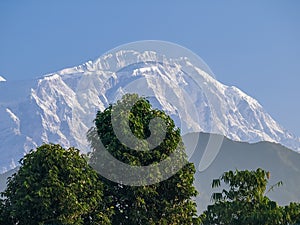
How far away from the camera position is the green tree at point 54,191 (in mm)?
33375

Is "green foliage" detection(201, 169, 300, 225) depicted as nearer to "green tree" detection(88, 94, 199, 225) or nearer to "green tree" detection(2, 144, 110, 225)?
"green tree" detection(88, 94, 199, 225)

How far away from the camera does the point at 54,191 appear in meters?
33.4

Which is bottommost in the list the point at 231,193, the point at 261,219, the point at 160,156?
the point at 261,219

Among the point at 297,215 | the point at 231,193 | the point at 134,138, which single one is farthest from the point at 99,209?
the point at 297,215

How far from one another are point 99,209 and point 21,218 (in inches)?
167

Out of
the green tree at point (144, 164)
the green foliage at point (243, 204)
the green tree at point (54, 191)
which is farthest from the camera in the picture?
the green tree at point (144, 164)

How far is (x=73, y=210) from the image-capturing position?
33562 millimetres

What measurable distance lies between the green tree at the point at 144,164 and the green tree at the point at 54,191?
1744mm

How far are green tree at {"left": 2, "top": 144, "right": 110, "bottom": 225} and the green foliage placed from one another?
609 centimetres

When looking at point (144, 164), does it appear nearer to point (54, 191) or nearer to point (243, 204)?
point (243, 204)

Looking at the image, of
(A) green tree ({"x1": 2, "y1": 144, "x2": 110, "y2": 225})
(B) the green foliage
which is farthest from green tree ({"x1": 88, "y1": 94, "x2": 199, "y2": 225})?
(B) the green foliage

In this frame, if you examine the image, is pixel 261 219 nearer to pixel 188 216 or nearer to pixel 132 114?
pixel 188 216

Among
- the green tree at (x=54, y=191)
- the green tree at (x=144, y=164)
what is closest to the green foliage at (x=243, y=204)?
the green tree at (x=144, y=164)

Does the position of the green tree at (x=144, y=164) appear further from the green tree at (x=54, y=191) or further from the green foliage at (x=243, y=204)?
the green foliage at (x=243, y=204)
